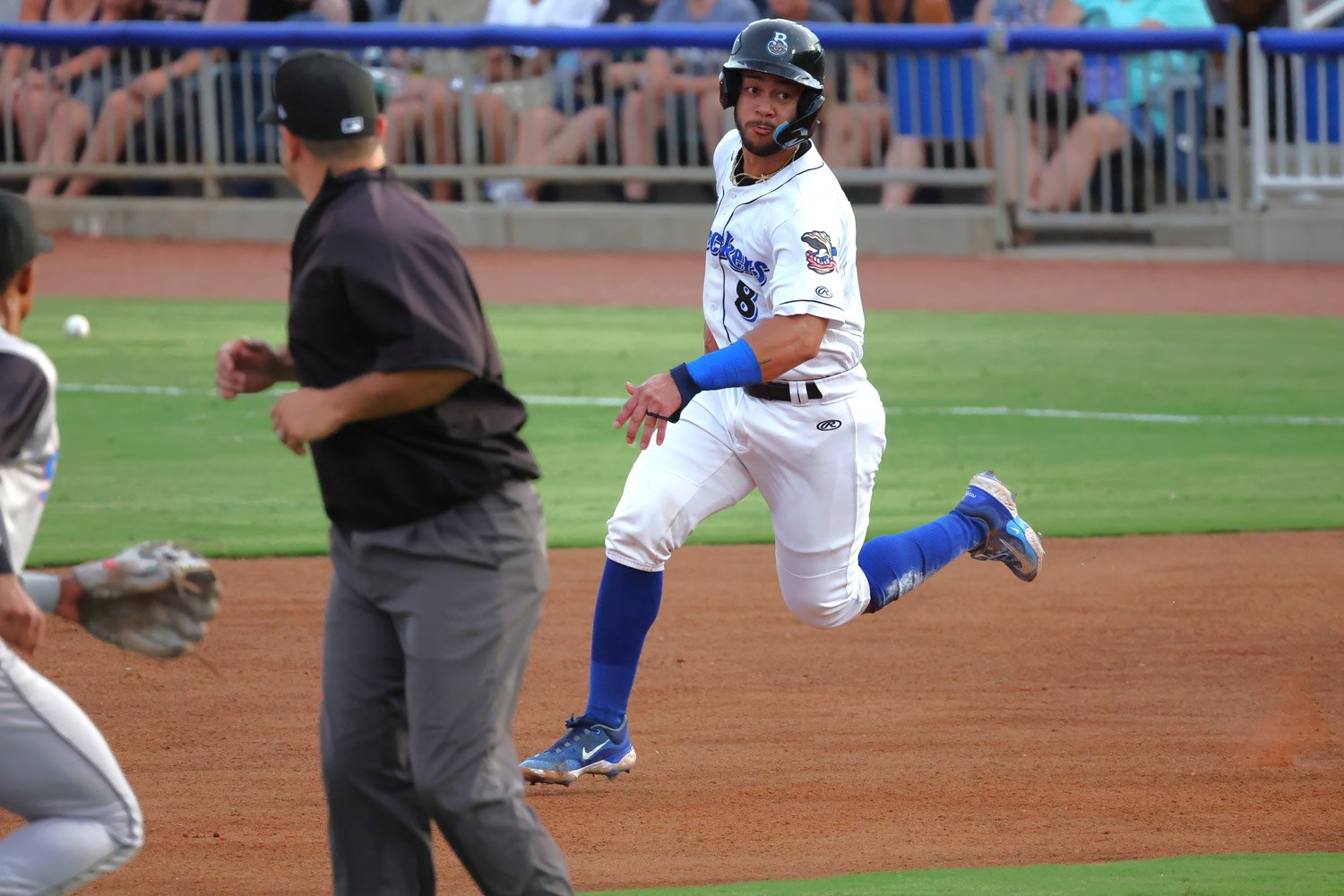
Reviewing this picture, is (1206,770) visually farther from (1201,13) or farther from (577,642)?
(1201,13)

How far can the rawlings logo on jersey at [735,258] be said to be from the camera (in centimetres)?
561

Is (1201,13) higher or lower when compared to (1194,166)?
higher

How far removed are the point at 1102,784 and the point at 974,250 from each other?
11.3 metres

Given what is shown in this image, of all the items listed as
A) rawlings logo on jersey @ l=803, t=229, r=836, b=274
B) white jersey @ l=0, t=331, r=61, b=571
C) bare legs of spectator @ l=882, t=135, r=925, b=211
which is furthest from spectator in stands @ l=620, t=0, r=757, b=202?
white jersey @ l=0, t=331, r=61, b=571

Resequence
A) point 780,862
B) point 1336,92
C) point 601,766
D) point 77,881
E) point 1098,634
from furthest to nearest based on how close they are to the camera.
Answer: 1. point 1336,92
2. point 1098,634
3. point 601,766
4. point 780,862
5. point 77,881

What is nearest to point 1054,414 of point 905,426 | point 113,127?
point 905,426

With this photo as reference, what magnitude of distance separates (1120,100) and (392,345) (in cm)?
1297

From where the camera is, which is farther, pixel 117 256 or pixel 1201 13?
pixel 117 256

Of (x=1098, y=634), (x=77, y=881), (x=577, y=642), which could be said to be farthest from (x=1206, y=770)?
(x=77, y=881)

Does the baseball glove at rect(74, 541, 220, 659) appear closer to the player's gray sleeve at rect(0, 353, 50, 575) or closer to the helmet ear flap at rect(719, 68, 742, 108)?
the player's gray sleeve at rect(0, 353, 50, 575)

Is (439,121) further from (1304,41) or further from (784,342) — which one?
(784,342)

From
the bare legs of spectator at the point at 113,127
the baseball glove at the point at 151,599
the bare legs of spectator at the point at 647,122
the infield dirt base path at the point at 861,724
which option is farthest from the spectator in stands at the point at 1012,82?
the baseball glove at the point at 151,599

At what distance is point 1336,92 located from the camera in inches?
606

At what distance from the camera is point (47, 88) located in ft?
58.6
